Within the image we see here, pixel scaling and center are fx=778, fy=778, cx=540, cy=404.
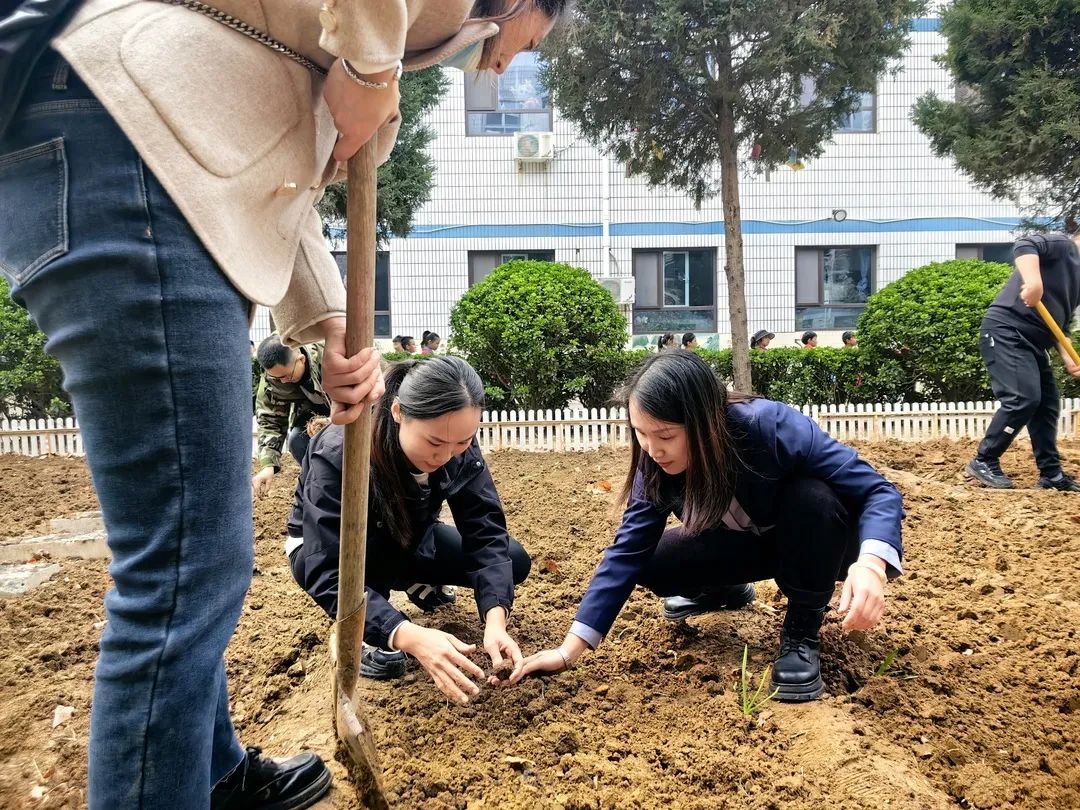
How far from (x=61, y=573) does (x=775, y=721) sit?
119 inches

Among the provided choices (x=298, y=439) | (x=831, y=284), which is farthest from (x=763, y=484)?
(x=831, y=284)

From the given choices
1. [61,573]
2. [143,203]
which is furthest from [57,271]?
[61,573]

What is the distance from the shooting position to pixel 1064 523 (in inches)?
143

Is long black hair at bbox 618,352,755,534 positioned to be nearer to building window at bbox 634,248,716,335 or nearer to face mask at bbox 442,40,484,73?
face mask at bbox 442,40,484,73

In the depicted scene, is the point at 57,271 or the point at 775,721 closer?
the point at 57,271

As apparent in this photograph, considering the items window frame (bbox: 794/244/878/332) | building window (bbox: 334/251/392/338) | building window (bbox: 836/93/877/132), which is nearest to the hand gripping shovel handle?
building window (bbox: 334/251/392/338)

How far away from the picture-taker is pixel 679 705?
2055mm

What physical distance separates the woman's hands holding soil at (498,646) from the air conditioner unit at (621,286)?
11544 mm

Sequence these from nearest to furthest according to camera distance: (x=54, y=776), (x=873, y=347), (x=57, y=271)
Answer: (x=57, y=271)
(x=54, y=776)
(x=873, y=347)

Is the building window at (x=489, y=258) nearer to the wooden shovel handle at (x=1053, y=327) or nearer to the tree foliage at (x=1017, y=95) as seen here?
the tree foliage at (x=1017, y=95)

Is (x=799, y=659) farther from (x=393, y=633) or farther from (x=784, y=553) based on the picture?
(x=393, y=633)

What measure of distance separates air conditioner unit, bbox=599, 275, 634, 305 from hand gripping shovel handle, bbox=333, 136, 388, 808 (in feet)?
39.4

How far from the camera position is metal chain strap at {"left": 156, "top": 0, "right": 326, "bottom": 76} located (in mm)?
1019

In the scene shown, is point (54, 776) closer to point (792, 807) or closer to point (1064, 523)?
point (792, 807)
